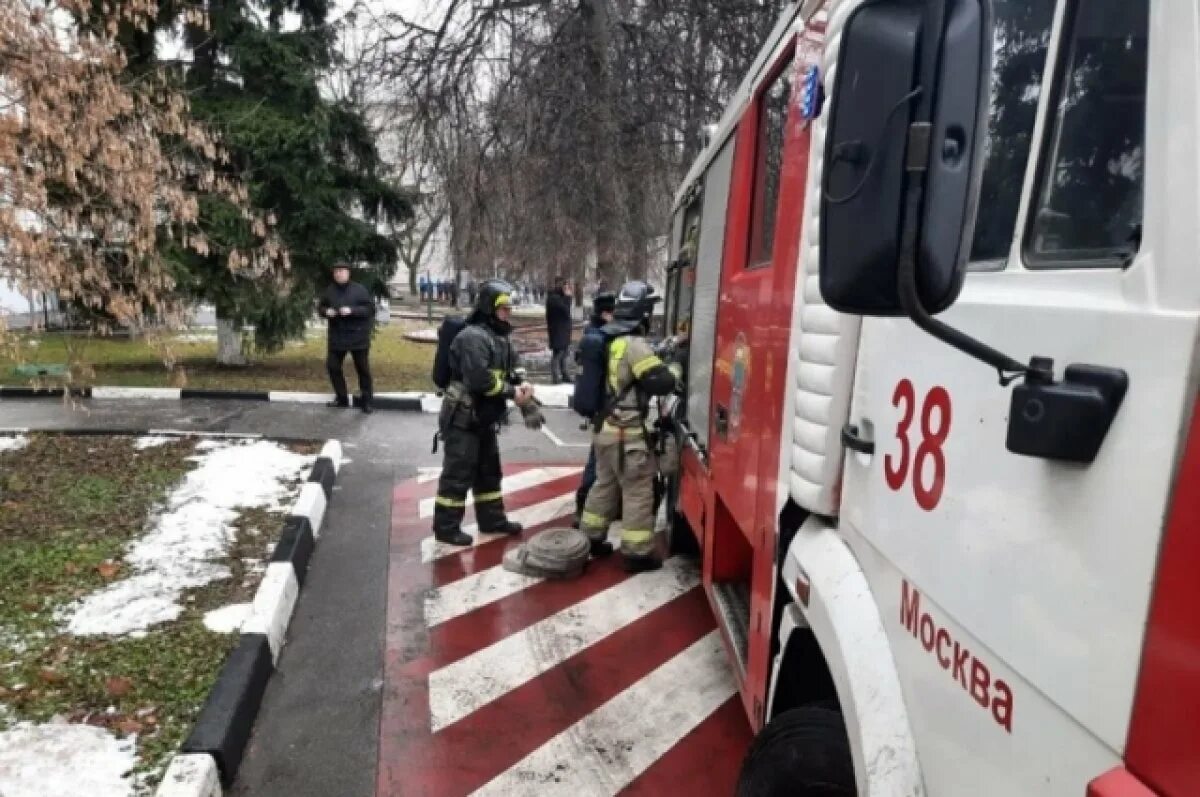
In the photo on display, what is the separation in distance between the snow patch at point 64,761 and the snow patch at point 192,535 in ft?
2.77

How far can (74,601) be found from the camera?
13.6 ft

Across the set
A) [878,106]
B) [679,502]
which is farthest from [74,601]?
[878,106]

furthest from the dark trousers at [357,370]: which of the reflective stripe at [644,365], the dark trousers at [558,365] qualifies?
the reflective stripe at [644,365]

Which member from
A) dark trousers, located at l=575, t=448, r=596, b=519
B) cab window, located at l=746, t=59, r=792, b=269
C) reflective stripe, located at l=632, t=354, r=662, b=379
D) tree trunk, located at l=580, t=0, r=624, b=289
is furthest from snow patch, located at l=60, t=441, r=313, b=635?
tree trunk, located at l=580, t=0, r=624, b=289

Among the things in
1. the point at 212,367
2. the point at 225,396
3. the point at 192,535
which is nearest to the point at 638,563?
the point at 192,535

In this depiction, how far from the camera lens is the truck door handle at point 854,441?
171 centimetres

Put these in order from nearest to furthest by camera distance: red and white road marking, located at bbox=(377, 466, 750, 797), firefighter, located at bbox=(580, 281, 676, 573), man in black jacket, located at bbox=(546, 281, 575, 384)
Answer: red and white road marking, located at bbox=(377, 466, 750, 797) < firefighter, located at bbox=(580, 281, 676, 573) < man in black jacket, located at bbox=(546, 281, 575, 384)

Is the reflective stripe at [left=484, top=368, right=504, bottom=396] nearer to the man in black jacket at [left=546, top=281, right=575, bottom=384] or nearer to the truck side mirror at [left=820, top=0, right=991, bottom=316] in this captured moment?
the truck side mirror at [left=820, top=0, right=991, bottom=316]

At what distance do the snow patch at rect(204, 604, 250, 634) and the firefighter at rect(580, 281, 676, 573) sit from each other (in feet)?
6.88

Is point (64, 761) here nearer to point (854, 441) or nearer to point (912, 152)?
point (854, 441)

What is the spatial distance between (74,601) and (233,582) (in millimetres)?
709

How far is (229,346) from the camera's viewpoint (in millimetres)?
12820

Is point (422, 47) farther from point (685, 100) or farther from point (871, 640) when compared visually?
point (871, 640)

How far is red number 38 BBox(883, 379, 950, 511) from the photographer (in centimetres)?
140
